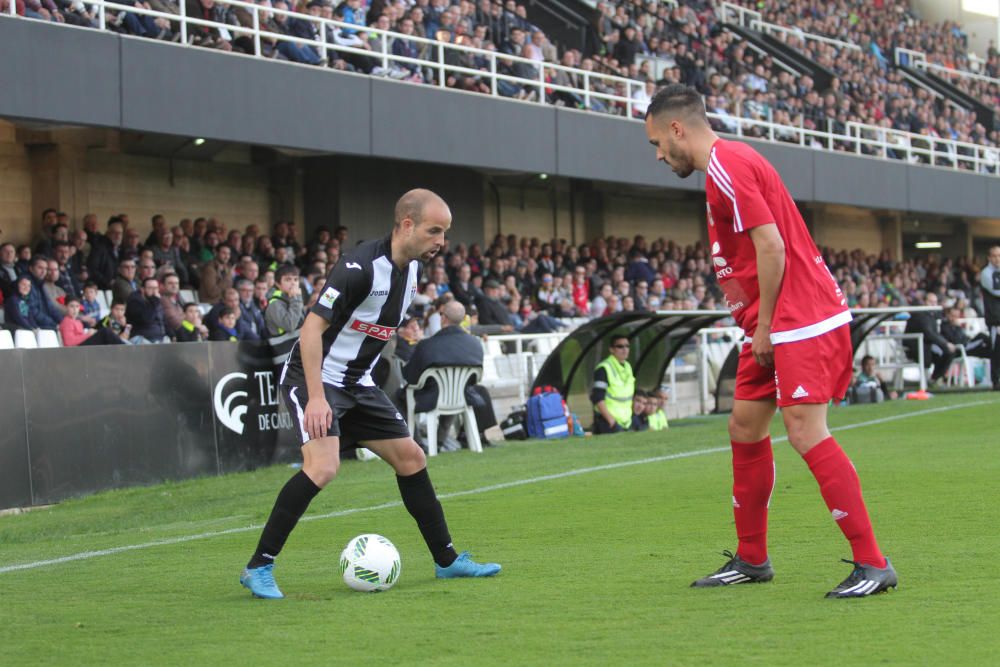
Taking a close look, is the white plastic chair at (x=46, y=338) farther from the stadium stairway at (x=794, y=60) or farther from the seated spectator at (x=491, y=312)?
the stadium stairway at (x=794, y=60)

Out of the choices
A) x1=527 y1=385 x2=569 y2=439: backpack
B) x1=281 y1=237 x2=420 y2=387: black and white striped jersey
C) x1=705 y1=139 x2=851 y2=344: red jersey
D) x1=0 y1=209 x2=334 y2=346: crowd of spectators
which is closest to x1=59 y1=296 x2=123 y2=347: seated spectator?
x1=0 y1=209 x2=334 y2=346: crowd of spectators

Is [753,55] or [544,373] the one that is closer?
[544,373]

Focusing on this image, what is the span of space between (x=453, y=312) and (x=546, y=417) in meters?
2.78

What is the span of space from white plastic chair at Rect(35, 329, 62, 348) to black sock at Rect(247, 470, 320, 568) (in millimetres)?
11067

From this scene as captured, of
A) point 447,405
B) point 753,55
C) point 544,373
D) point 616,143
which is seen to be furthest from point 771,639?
point 753,55

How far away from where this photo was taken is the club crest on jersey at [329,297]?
659cm

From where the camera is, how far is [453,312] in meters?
16.8

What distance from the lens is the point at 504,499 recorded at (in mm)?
11109

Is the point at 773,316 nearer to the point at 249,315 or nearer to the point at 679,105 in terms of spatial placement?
the point at 679,105

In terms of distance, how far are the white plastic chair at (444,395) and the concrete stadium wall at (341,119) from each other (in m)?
6.77

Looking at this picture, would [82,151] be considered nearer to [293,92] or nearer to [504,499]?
[293,92]

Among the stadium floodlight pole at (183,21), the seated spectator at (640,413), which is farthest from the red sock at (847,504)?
the stadium floodlight pole at (183,21)

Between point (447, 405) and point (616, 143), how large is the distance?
14.3 meters

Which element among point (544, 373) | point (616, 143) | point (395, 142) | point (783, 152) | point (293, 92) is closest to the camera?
point (544, 373)
